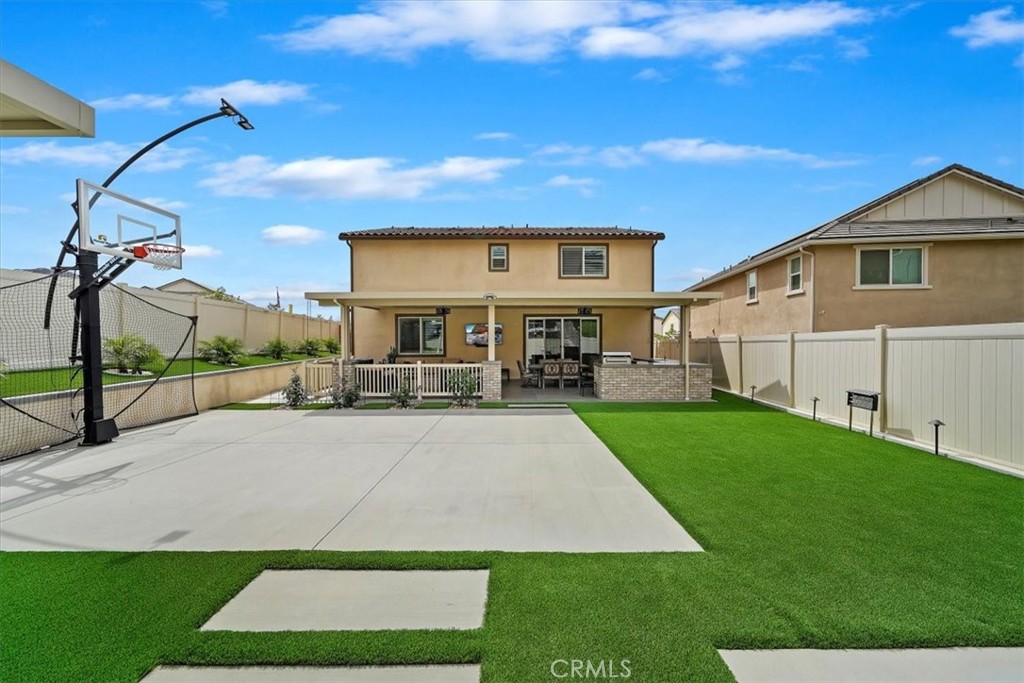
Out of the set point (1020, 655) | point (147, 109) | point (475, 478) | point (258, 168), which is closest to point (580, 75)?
point (258, 168)

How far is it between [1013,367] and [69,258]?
1555cm

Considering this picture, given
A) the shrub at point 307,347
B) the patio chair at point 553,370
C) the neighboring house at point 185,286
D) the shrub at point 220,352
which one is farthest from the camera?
the neighboring house at point 185,286

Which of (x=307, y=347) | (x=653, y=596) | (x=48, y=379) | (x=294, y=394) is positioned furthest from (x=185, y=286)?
(x=653, y=596)

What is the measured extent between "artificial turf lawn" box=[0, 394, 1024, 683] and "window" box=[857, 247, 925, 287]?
1031 cm

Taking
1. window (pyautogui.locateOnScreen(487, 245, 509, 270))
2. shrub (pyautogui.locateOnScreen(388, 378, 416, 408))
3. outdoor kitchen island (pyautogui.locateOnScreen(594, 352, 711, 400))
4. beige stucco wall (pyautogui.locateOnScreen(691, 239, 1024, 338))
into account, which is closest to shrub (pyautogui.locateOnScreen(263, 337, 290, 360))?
shrub (pyautogui.locateOnScreen(388, 378, 416, 408))

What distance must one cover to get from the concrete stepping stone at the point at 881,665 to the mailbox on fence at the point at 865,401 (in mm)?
6703

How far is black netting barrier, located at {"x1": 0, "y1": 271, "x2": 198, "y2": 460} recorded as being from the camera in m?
8.18

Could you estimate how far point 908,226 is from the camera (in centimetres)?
1428

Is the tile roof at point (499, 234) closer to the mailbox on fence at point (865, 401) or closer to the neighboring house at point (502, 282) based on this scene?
the neighboring house at point (502, 282)

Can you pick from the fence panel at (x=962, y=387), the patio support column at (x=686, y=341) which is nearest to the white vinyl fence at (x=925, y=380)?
the fence panel at (x=962, y=387)

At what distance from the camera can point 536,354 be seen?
17750 millimetres

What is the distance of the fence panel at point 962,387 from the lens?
253 inches

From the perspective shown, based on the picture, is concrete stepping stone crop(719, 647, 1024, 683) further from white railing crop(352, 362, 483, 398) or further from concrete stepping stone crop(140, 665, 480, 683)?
white railing crop(352, 362, 483, 398)

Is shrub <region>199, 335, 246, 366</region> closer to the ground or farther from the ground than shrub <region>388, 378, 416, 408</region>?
farther from the ground
